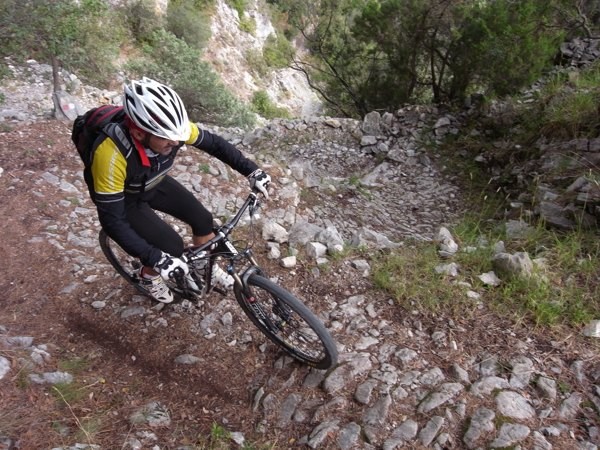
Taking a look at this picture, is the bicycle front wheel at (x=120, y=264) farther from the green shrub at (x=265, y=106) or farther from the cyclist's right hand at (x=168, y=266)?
the green shrub at (x=265, y=106)

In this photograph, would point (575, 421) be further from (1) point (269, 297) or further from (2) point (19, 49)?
(2) point (19, 49)

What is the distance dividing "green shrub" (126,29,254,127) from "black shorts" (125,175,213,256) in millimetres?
9259

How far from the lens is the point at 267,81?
91.6ft

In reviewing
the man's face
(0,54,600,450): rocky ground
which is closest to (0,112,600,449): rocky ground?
(0,54,600,450): rocky ground

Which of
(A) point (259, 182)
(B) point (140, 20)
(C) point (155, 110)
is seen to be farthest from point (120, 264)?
(B) point (140, 20)

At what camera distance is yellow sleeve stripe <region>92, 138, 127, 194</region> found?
2.70m

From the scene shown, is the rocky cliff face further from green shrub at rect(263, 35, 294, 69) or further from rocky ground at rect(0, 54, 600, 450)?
rocky ground at rect(0, 54, 600, 450)

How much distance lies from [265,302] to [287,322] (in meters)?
0.24

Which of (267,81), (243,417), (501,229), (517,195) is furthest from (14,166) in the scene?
(267,81)

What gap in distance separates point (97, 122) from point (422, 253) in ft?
10.9

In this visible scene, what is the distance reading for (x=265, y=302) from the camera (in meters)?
3.34

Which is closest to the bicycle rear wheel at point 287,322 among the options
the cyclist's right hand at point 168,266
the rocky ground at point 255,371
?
the rocky ground at point 255,371

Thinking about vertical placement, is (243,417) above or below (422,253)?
below

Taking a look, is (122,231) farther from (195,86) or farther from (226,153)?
(195,86)
